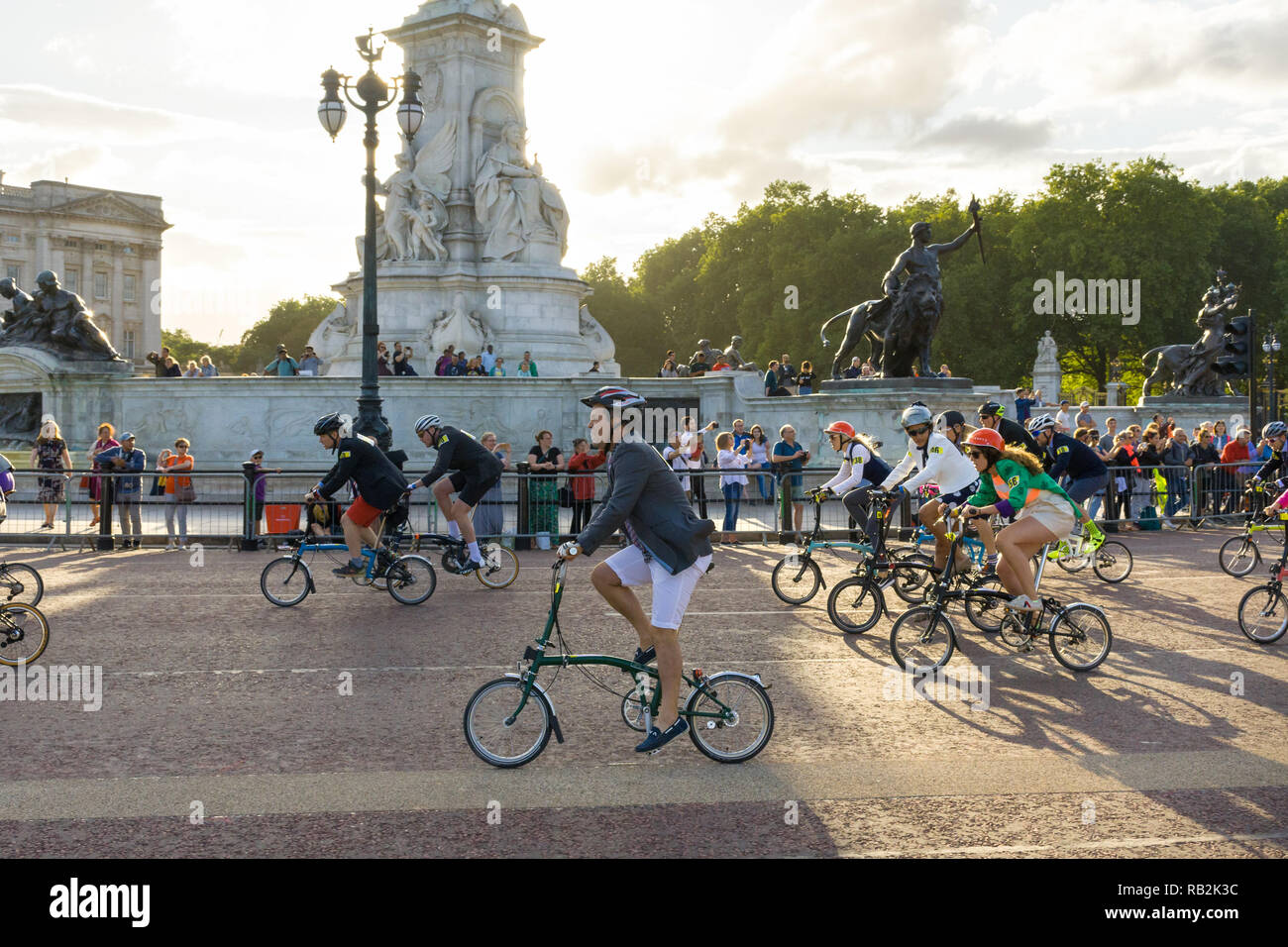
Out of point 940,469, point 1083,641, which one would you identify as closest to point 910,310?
point 940,469

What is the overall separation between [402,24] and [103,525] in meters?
20.3

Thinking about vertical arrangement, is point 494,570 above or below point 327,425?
below

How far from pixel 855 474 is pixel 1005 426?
157 centimetres

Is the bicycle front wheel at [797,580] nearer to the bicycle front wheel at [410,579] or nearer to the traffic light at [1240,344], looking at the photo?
the bicycle front wheel at [410,579]

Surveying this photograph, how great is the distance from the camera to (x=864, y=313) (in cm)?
2708

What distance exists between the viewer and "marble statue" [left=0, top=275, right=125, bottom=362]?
29.5m

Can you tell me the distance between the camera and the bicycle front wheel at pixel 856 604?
38.2 feet

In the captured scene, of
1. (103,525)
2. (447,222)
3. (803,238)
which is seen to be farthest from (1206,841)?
(803,238)

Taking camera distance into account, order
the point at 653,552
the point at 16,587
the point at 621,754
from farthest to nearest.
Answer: the point at 16,587 → the point at 621,754 → the point at 653,552

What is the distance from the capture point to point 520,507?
1966 cm

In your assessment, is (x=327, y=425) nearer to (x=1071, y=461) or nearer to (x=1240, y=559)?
(x=1071, y=461)

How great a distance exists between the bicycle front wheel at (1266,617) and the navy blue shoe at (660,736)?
6119 mm

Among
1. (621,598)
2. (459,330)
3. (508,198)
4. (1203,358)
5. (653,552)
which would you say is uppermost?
(508,198)

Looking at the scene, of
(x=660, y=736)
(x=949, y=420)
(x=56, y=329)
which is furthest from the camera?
(x=56, y=329)
